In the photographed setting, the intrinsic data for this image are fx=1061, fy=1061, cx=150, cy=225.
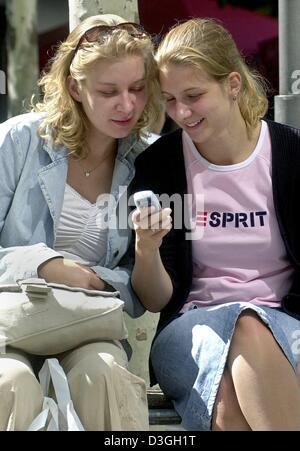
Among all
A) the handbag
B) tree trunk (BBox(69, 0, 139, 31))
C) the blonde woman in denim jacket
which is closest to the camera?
the handbag

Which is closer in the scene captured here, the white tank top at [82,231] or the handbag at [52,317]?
the handbag at [52,317]

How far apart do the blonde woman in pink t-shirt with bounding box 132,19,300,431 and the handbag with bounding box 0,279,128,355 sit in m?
0.28

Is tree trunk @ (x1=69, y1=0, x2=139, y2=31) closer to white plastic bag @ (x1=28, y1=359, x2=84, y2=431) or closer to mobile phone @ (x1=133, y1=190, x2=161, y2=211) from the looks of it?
mobile phone @ (x1=133, y1=190, x2=161, y2=211)

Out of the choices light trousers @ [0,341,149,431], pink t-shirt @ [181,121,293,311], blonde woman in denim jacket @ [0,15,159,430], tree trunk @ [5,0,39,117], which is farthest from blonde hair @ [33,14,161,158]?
tree trunk @ [5,0,39,117]

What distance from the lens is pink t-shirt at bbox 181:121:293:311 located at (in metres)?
3.57

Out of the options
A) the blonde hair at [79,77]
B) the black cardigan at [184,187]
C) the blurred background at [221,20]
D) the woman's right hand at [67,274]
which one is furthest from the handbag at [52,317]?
the blurred background at [221,20]

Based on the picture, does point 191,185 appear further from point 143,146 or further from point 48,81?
point 48,81

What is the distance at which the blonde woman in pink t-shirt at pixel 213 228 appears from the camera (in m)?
3.33

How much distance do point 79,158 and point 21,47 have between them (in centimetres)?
629

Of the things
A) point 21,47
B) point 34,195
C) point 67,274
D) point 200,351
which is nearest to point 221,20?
point 21,47

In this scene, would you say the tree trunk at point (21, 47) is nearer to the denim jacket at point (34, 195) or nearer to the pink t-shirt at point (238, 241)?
the denim jacket at point (34, 195)

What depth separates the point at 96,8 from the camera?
13.5 feet

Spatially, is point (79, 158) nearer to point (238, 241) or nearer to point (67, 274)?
point (67, 274)
